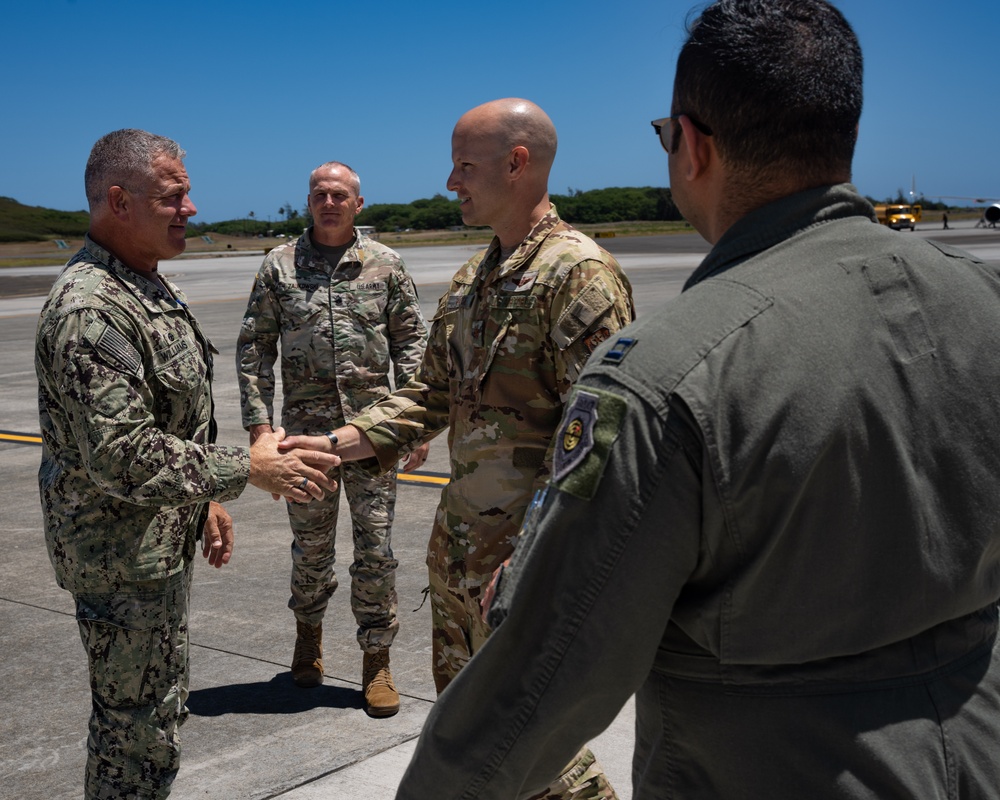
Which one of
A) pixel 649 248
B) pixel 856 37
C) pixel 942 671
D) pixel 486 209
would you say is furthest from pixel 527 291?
pixel 649 248

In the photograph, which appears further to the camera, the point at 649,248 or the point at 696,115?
the point at 649,248

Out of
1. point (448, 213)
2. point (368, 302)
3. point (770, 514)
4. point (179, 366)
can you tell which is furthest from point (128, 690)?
point (448, 213)

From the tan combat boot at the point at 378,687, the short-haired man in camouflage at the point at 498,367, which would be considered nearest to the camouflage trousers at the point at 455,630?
the short-haired man in camouflage at the point at 498,367

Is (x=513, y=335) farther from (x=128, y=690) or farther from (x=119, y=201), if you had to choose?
(x=128, y=690)

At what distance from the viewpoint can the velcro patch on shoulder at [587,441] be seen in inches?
53.1

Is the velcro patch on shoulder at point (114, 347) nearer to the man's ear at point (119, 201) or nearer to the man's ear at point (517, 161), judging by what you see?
the man's ear at point (119, 201)

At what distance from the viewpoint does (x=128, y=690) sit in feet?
10.3

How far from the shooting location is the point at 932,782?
1459 mm

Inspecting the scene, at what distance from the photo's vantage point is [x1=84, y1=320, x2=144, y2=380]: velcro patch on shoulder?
303 centimetres

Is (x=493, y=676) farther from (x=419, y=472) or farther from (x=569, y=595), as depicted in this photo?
(x=419, y=472)

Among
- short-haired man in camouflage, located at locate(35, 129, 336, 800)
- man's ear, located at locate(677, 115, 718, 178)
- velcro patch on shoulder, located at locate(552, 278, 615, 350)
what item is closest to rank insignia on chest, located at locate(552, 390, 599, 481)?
man's ear, located at locate(677, 115, 718, 178)

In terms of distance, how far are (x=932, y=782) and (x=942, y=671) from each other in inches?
5.9

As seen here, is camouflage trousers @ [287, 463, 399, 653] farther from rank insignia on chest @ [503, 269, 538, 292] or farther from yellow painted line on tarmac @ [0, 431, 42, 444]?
yellow painted line on tarmac @ [0, 431, 42, 444]

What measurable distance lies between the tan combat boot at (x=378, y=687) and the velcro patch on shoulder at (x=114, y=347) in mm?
1982
